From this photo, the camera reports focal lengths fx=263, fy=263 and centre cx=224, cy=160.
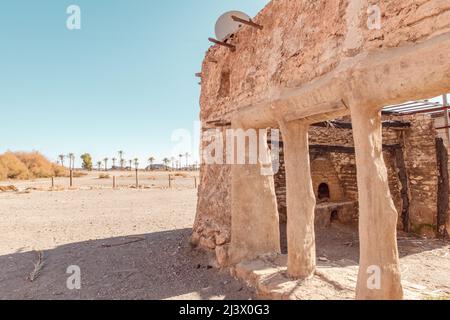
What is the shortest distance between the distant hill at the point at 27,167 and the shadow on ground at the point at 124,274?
3200 centimetres

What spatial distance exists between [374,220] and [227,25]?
4.48 metres

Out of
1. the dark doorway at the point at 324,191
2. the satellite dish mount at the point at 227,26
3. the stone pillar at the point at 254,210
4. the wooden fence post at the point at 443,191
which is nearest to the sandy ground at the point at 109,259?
the stone pillar at the point at 254,210

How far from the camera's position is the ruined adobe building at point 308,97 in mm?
2195

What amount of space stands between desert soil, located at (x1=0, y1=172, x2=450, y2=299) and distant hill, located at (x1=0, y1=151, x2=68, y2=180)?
90.5 feet

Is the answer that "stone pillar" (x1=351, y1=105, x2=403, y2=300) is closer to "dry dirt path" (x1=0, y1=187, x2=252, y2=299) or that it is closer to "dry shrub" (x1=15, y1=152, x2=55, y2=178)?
"dry dirt path" (x1=0, y1=187, x2=252, y2=299)

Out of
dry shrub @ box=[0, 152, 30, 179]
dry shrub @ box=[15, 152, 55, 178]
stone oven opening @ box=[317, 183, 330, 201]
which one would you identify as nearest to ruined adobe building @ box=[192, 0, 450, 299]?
stone oven opening @ box=[317, 183, 330, 201]

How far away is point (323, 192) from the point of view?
8969 mm

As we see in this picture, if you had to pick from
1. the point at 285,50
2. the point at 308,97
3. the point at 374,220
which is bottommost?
the point at 374,220

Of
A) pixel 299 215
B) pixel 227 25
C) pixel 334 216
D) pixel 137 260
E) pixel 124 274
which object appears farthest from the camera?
pixel 334 216

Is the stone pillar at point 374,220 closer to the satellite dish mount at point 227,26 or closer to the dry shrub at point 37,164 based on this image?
the satellite dish mount at point 227,26

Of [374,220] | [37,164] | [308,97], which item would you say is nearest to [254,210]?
[308,97]

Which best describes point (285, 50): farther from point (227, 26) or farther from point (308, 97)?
point (227, 26)

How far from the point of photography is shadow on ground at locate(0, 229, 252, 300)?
3.81 meters
